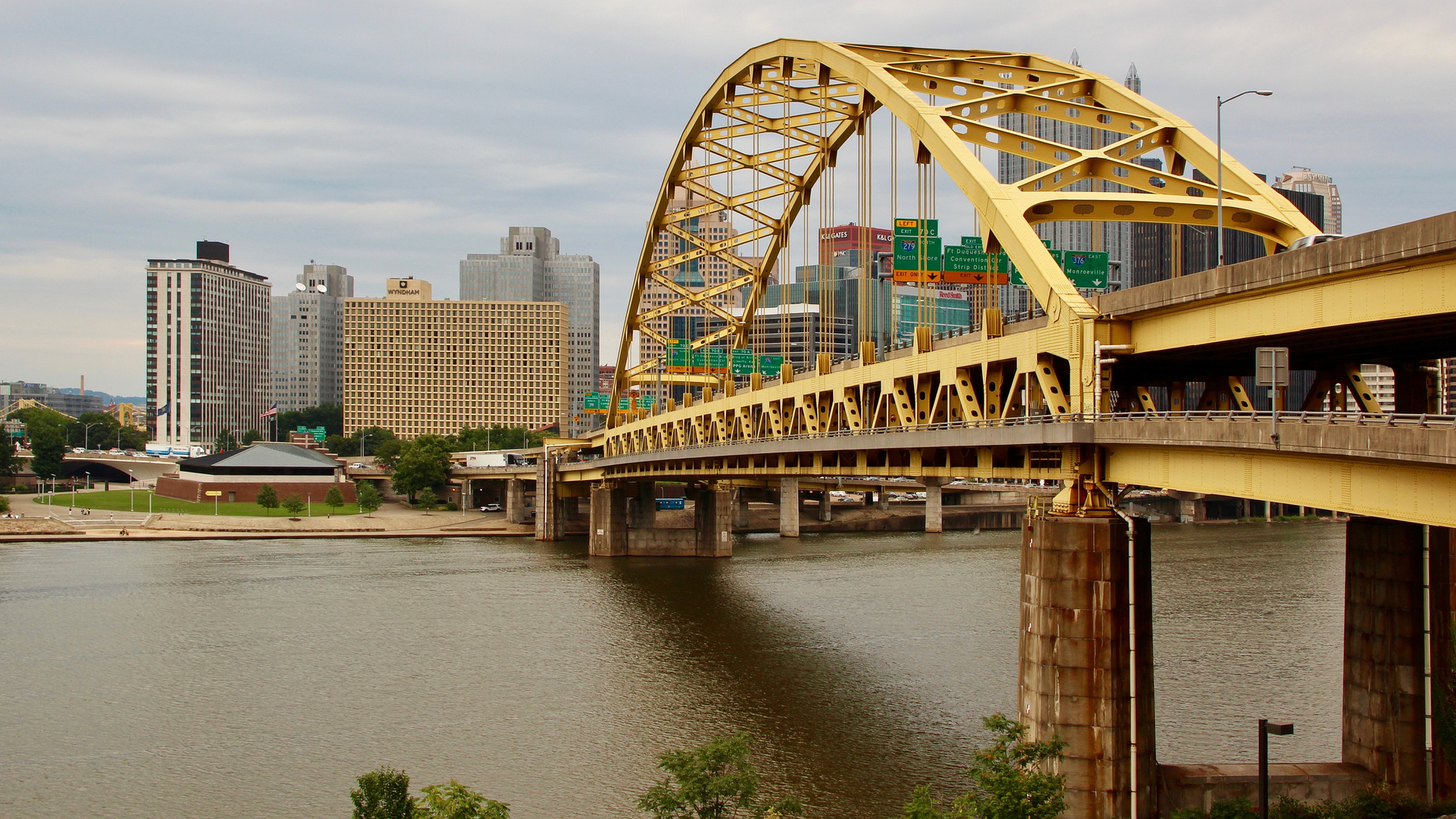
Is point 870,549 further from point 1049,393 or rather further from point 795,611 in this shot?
point 1049,393

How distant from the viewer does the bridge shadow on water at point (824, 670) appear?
89.3ft

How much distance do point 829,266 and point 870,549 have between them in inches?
1226

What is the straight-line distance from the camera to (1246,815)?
21328 millimetres

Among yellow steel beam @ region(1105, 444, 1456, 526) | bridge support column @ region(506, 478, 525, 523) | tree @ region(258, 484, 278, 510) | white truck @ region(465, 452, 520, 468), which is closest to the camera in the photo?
yellow steel beam @ region(1105, 444, 1456, 526)

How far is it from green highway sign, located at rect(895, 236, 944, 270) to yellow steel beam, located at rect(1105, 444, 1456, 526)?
14364 mm

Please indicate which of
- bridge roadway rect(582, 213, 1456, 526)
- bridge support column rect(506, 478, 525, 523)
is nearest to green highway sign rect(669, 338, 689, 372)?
bridge support column rect(506, 478, 525, 523)

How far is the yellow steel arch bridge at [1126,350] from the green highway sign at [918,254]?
2641 mm

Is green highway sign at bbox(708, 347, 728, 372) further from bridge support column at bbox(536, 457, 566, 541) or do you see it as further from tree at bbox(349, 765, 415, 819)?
tree at bbox(349, 765, 415, 819)

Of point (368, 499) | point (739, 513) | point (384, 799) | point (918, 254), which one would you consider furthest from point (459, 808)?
point (368, 499)

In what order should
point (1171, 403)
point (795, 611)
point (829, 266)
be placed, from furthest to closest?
point (829, 266) → point (795, 611) → point (1171, 403)

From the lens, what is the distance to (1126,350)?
2094 centimetres

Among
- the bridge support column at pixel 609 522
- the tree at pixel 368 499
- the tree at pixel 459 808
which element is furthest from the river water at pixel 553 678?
the tree at pixel 368 499

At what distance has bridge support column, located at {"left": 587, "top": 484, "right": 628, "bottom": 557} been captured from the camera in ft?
267

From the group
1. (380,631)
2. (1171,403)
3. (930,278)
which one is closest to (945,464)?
(1171,403)
